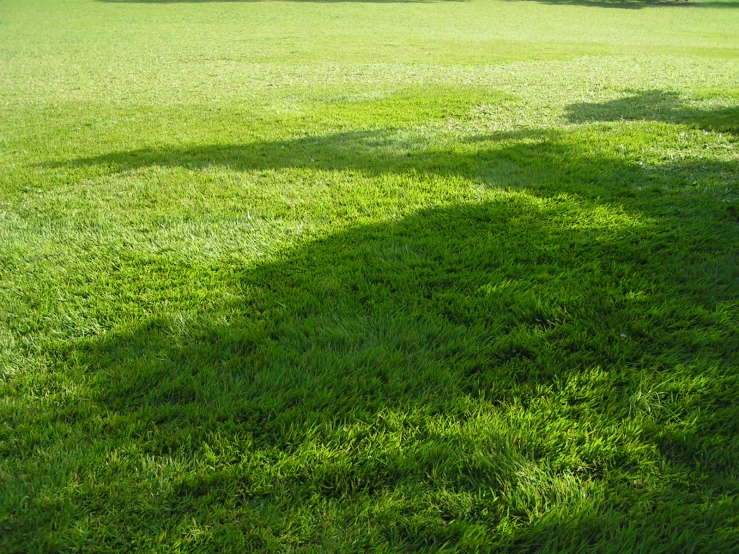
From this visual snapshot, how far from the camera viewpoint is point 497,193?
515 centimetres

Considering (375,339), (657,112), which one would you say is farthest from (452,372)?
(657,112)

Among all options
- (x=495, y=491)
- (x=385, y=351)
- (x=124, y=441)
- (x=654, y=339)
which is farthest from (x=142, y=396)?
(x=654, y=339)

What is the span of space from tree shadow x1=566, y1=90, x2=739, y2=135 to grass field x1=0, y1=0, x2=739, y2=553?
0.15m

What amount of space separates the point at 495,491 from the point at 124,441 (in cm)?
166

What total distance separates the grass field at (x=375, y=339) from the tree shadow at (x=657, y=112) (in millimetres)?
153

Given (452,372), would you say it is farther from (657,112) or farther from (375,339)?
(657,112)

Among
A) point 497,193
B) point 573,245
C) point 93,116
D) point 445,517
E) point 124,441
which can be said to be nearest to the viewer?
point 445,517

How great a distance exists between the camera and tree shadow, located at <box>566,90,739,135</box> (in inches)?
301

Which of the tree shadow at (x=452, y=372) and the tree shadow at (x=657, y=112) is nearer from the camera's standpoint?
the tree shadow at (x=452, y=372)

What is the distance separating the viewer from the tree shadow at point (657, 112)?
764 centimetres

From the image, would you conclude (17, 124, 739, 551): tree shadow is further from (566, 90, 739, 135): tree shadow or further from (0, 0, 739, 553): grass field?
(566, 90, 739, 135): tree shadow

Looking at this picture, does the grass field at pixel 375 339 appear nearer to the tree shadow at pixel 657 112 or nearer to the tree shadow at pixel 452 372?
the tree shadow at pixel 452 372

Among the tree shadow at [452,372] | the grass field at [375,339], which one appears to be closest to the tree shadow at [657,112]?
the grass field at [375,339]

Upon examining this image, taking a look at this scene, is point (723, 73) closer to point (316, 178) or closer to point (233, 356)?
point (316, 178)
